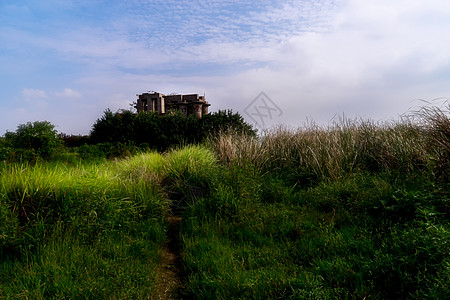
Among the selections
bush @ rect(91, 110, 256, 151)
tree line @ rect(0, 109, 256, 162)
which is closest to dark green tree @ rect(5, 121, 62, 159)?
tree line @ rect(0, 109, 256, 162)

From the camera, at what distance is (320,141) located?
25.9 feet

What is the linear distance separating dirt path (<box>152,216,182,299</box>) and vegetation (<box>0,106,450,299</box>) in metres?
0.07

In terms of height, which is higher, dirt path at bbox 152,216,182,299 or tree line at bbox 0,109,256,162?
tree line at bbox 0,109,256,162

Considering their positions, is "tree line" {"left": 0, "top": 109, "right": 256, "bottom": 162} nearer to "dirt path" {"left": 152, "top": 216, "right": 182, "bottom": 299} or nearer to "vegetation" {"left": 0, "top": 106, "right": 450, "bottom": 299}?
"vegetation" {"left": 0, "top": 106, "right": 450, "bottom": 299}

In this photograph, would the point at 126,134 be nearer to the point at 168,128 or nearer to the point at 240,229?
the point at 168,128

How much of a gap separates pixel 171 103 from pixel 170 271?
15421mm

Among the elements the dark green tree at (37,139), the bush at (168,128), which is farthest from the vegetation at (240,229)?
the dark green tree at (37,139)

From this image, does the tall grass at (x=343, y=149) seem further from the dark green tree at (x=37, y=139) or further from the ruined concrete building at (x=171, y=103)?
the ruined concrete building at (x=171, y=103)

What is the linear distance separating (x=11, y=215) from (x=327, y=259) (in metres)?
4.09

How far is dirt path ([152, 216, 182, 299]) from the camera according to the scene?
3234 millimetres

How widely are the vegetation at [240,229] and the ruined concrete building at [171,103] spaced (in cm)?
1095

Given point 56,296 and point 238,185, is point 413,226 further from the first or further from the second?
point 56,296

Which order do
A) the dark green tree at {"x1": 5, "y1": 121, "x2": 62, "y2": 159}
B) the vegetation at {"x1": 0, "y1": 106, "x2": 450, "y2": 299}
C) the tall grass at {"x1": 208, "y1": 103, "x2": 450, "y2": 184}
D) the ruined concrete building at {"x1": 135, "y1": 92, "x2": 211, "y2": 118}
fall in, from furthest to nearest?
1. the ruined concrete building at {"x1": 135, "y1": 92, "x2": 211, "y2": 118}
2. the dark green tree at {"x1": 5, "y1": 121, "x2": 62, "y2": 159}
3. the tall grass at {"x1": 208, "y1": 103, "x2": 450, "y2": 184}
4. the vegetation at {"x1": 0, "y1": 106, "x2": 450, "y2": 299}

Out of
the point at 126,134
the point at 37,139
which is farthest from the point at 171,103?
the point at 37,139
